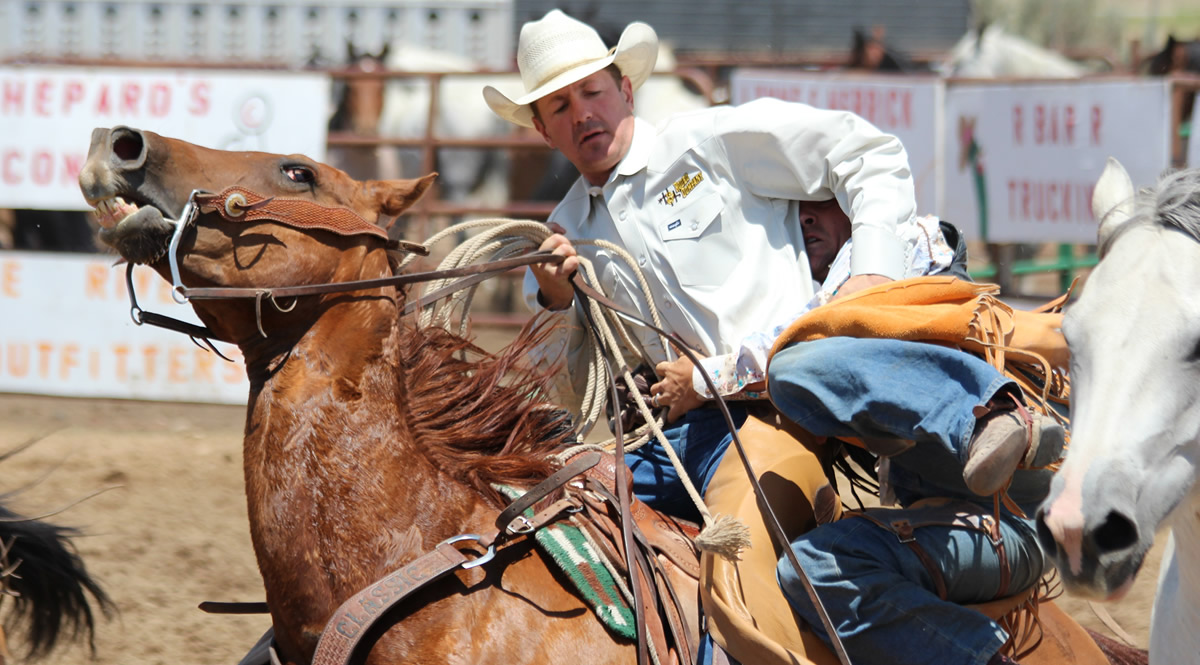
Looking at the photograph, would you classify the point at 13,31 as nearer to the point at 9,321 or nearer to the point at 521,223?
the point at 9,321

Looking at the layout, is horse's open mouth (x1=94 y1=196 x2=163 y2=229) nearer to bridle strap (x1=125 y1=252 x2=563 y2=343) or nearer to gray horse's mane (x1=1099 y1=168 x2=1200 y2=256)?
bridle strap (x1=125 y1=252 x2=563 y2=343)

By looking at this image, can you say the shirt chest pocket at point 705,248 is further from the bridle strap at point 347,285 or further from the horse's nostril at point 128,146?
the horse's nostril at point 128,146

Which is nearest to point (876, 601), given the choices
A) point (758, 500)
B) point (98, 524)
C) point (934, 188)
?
point (758, 500)

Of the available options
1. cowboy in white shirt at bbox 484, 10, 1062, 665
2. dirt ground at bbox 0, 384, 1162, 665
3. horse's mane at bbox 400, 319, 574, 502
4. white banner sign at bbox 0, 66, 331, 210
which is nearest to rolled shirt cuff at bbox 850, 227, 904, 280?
cowboy in white shirt at bbox 484, 10, 1062, 665

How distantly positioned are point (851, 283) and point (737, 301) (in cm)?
31

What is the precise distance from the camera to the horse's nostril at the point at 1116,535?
4.97 feet

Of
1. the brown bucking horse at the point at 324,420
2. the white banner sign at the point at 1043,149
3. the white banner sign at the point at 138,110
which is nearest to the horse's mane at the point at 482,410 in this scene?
the brown bucking horse at the point at 324,420

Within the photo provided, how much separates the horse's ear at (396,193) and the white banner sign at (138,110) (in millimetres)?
4995

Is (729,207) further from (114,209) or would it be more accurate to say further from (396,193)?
(114,209)

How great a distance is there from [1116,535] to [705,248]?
1257mm

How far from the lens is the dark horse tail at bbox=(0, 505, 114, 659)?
288cm

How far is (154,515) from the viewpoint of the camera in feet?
17.0

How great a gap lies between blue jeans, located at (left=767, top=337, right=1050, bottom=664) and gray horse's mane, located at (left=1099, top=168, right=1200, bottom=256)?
343 mm

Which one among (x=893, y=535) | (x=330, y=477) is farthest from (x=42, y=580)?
(x=893, y=535)
